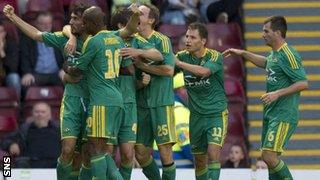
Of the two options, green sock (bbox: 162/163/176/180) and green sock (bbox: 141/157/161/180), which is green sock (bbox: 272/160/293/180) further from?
green sock (bbox: 141/157/161/180)

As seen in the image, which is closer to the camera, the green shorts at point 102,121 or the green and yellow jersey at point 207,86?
the green shorts at point 102,121

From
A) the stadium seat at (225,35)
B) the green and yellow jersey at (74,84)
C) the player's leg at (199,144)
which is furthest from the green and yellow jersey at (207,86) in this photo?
the stadium seat at (225,35)

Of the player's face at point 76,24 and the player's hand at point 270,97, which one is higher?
the player's face at point 76,24

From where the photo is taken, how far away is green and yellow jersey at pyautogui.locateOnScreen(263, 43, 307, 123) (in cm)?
1859

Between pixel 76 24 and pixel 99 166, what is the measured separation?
5.20 feet

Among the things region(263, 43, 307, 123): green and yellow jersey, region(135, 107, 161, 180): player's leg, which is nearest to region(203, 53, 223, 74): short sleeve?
region(263, 43, 307, 123): green and yellow jersey

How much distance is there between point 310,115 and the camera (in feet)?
76.7

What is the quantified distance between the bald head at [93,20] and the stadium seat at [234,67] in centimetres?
572

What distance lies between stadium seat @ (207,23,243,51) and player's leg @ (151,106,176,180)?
4.87 meters

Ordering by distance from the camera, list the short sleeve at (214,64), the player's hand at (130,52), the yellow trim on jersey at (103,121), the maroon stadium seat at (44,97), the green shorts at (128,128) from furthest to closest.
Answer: the maroon stadium seat at (44,97) < the short sleeve at (214,64) < the green shorts at (128,128) < the player's hand at (130,52) < the yellow trim on jersey at (103,121)

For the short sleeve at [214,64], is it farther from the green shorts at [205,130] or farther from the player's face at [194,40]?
the green shorts at [205,130]

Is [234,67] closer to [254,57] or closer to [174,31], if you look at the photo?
[174,31]

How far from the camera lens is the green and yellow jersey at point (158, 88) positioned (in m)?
18.6


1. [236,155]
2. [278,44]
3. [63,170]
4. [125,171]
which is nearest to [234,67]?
[236,155]
